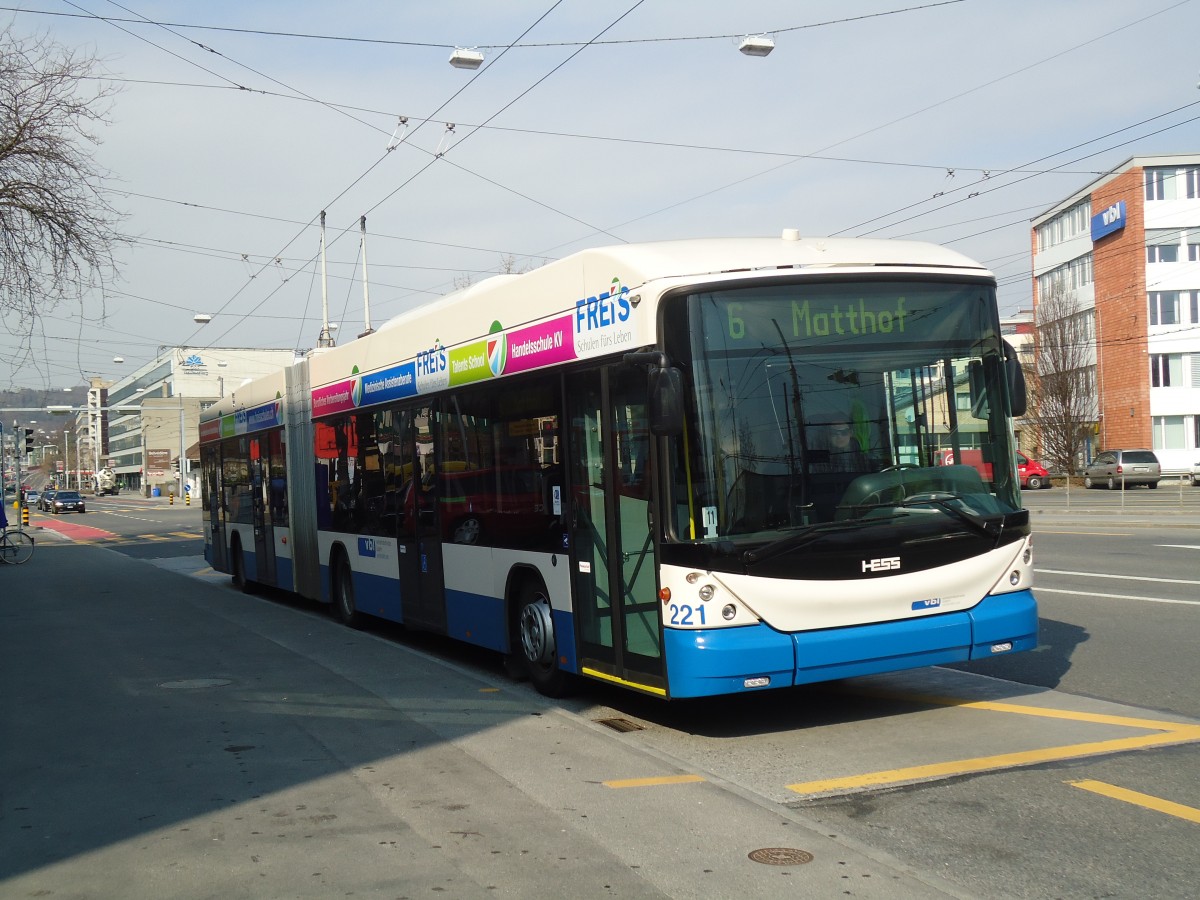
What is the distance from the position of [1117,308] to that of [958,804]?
61410 mm

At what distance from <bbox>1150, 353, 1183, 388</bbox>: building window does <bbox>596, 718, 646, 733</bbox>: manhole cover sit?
194 ft

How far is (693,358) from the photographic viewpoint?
7113 mm

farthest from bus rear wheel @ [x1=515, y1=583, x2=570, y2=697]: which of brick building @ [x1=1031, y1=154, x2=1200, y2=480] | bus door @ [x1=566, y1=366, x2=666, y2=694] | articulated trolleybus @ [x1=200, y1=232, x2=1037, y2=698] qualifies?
brick building @ [x1=1031, y1=154, x2=1200, y2=480]

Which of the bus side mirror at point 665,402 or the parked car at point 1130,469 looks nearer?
A: the bus side mirror at point 665,402

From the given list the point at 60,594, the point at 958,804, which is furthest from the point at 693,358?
the point at 60,594

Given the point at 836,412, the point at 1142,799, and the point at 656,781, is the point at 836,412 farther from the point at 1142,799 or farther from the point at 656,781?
the point at 1142,799

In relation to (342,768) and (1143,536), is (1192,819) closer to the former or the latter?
(342,768)

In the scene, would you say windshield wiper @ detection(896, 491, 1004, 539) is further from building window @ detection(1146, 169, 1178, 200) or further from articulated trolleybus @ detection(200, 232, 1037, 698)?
building window @ detection(1146, 169, 1178, 200)

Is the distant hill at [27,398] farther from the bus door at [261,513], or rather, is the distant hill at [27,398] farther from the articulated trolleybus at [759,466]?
the articulated trolleybus at [759,466]

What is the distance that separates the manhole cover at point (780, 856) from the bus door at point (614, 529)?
207 cm

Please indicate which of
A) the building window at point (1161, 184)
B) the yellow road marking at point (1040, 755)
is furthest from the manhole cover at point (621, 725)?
the building window at point (1161, 184)

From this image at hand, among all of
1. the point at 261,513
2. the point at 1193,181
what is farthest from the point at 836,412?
the point at 1193,181

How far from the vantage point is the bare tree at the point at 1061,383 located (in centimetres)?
5706

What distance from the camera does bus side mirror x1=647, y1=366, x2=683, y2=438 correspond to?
22.3 ft
